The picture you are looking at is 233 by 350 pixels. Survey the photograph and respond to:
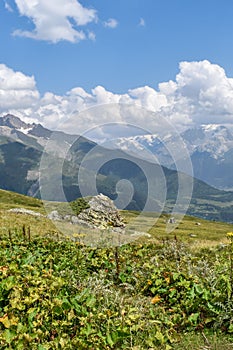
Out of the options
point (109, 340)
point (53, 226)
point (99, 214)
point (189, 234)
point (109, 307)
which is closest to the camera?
point (109, 340)

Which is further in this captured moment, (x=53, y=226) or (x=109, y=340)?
(x=53, y=226)

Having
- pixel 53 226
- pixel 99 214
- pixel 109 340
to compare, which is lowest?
pixel 53 226

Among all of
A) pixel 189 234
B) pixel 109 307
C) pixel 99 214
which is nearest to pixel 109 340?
pixel 109 307

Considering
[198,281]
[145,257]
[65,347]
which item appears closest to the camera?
[65,347]

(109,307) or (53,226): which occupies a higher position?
(109,307)

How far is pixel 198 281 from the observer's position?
13281mm

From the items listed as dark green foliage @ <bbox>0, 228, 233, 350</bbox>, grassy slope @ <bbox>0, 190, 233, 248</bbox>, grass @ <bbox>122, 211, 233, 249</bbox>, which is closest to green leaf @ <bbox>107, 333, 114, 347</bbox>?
dark green foliage @ <bbox>0, 228, 233, 350</bbox>

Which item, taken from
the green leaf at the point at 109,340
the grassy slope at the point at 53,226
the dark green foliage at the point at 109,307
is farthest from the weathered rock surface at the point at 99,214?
the green leaf at the point at 109,340

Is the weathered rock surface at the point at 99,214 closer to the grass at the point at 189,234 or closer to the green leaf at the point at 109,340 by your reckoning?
the grass at the point at 189,234

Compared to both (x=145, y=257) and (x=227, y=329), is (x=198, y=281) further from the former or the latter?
(x=145, y=257)

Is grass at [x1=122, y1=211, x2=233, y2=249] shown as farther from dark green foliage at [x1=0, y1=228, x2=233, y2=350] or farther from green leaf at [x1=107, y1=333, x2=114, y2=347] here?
green leaf at [x1=107, y1=333, x2=114, y2=347]

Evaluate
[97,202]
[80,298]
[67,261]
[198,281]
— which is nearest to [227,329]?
[198,281]

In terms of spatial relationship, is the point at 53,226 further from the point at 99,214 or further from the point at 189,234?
the point at 189,234

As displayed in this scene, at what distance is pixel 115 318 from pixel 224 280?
3.82 meters
